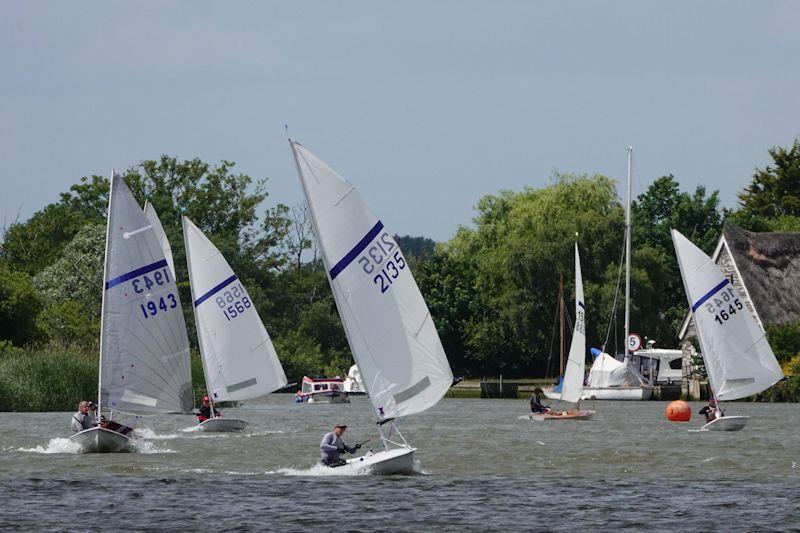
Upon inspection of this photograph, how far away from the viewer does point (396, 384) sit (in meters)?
25.5

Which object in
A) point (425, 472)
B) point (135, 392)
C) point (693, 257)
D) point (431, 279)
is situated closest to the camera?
point (425, 472)

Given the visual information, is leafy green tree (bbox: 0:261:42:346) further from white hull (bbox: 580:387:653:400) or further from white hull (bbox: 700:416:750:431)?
white hull (bbox: 700:416:750:431)

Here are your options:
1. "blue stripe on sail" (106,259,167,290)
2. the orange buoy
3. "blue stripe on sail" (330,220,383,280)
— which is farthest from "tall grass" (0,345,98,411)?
"blue stripe on sail" (330,220,383,280)

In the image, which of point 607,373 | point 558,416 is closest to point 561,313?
point 607,373

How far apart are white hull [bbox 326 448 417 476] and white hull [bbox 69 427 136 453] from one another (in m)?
6.90

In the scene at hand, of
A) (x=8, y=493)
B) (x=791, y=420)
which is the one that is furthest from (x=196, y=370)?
(x=8, y=493)

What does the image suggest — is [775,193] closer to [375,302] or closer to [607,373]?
[607,373]

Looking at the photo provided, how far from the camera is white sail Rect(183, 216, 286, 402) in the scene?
42.9 meters

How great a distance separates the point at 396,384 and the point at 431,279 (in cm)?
6526

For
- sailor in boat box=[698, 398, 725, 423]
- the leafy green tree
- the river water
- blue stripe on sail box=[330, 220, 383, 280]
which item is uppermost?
the leafy green tree

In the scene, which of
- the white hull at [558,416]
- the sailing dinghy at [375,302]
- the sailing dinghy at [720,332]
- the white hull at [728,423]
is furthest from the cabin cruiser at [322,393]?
the sailing dinghy at [375,302]

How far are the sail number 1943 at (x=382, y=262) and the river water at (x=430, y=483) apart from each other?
3634 millimetres

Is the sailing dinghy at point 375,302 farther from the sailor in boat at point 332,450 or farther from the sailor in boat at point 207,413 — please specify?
the sailor in boat at point 207,413

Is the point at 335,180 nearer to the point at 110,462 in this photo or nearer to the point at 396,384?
the point at 396,384
